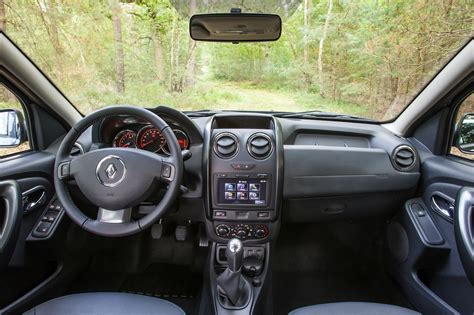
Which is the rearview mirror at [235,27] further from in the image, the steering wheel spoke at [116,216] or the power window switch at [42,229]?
the power window switch at [42,229]

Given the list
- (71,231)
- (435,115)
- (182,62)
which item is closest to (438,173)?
(435,115)

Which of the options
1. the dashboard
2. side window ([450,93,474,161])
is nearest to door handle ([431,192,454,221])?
the dashboard

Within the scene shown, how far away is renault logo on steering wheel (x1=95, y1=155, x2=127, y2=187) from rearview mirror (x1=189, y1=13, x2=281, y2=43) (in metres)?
0.92

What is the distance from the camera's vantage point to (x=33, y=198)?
198cm

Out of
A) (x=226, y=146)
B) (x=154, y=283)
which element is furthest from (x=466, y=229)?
(x=154, y=283)

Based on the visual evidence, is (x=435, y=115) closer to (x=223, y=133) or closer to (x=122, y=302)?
(x=223, y=133)

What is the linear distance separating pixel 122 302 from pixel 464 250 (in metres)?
1.50

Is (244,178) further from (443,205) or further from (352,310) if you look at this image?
(443,205)

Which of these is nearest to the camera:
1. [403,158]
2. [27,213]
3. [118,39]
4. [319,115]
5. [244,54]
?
[27,213]

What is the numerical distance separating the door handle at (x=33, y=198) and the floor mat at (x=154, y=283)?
0.71 m

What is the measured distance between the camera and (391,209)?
2355mm

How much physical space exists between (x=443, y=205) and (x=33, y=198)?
90.7 inches

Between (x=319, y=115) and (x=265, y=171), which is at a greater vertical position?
(x=319, y=115)

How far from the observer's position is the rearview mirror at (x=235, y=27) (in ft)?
6.17
